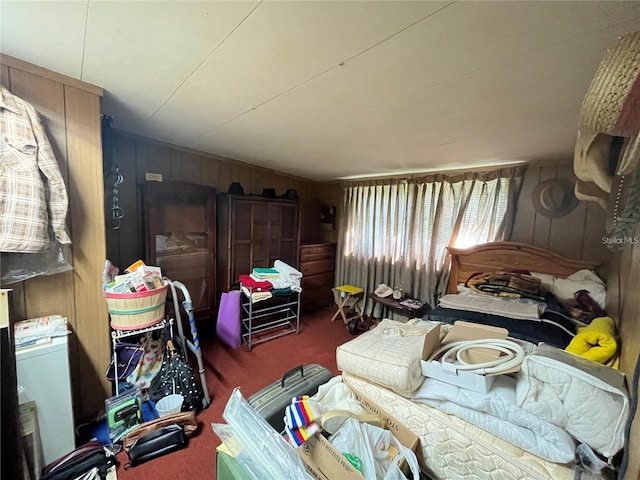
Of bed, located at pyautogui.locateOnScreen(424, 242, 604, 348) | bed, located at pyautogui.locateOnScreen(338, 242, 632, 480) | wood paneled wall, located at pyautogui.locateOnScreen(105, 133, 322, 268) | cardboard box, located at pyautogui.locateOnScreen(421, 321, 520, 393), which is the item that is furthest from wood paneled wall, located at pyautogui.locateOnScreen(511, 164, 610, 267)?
wood paneled wall, located at pyautogui.locateOnScreen(105, 133, 322, 268)

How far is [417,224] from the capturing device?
10.0 feet

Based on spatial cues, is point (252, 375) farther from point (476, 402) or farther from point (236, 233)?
point (476, 402)

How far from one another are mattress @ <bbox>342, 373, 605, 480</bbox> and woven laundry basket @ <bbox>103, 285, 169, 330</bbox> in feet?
4.72

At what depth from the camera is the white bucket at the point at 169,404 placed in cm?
158

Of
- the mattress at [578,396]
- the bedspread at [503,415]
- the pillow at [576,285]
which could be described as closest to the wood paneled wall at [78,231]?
the bedspread at [503,415]

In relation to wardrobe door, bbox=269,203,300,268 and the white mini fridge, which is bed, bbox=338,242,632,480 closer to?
the white mini fridge

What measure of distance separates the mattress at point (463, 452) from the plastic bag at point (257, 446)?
0.54 m

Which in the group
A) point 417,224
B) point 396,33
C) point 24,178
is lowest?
point 417,224

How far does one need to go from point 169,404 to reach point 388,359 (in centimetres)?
150

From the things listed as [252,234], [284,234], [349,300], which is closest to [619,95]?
[252,234]

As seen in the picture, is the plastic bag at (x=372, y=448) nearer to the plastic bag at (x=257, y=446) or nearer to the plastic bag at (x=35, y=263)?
the plastic bag at (x=257, y=446)

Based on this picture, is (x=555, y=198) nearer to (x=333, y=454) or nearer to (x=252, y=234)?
(x=333, y=454)

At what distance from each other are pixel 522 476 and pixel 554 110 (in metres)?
1.56

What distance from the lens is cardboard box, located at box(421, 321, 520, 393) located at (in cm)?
100
